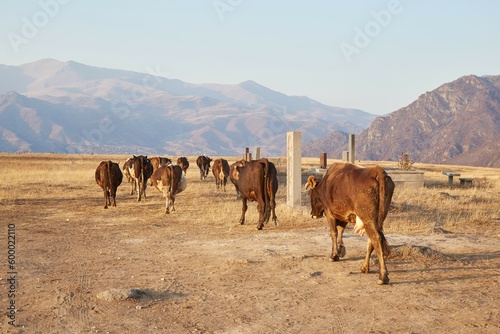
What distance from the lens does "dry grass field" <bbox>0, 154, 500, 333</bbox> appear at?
6.80 m

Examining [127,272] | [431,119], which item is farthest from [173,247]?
[431,119]

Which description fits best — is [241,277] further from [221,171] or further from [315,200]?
[221,171]

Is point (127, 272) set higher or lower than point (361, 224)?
lower

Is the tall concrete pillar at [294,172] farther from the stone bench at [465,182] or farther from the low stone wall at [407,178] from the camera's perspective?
the stone bench at [465,182]

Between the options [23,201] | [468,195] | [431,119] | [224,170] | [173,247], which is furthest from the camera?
[431,119]

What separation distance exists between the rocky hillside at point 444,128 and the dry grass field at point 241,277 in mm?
111846

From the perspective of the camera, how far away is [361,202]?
8.59 m

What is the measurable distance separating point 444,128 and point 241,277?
145559 millimetres

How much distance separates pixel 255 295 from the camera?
26.2ft

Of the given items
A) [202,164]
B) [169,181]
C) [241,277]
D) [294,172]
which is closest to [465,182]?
[202,164]

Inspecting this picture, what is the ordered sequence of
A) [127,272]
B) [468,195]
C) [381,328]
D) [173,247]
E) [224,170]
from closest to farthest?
[381,328], [127,272], [173,247], [468,195], [224,170]

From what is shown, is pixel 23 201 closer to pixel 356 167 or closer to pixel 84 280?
pixel 84 280

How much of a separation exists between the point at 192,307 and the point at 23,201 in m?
17.1

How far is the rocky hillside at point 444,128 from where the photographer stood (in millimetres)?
130000
